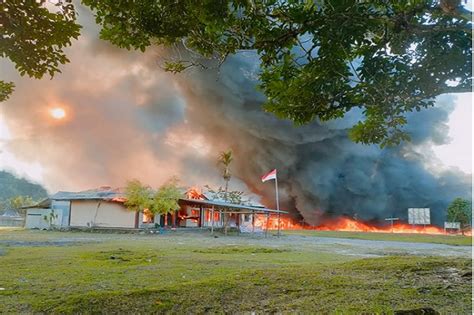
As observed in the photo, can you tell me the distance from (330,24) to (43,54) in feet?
12.8

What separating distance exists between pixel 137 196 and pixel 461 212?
43.7 meters

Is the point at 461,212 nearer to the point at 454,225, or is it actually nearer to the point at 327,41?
the point at 454,225

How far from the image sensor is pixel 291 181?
2625 inches

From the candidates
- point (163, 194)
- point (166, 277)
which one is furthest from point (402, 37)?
point (163, 194)

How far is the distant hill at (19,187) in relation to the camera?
3374 inches

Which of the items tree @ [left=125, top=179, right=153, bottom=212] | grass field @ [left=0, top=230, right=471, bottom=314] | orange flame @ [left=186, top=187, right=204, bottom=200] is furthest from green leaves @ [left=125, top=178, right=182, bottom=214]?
grass field @ [left=0, top=230, right=471, bottom=314]

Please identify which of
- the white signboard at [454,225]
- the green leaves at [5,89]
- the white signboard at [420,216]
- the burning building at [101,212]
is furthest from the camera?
the white signboard at [420,216]

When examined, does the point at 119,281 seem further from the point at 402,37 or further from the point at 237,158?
the point at 237,158

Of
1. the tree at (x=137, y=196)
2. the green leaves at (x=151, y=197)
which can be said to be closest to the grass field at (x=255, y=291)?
the tree at (x=137, y=196)

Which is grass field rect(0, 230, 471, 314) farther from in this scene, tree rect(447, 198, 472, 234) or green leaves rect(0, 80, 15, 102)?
tree rect(447, 198, 472, 234)

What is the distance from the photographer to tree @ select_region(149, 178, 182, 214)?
108 feet

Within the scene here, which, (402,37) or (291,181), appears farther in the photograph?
(291,181)

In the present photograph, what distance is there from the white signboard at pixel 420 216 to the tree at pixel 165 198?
37.4m

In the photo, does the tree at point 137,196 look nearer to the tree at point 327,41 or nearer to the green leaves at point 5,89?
the green leaves at point 5,89
